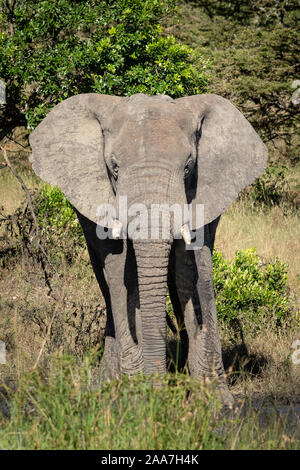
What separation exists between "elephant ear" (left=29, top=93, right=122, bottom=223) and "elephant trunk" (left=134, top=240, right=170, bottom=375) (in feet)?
2.15

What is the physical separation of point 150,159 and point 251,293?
2865mm

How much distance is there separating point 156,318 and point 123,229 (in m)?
0.55

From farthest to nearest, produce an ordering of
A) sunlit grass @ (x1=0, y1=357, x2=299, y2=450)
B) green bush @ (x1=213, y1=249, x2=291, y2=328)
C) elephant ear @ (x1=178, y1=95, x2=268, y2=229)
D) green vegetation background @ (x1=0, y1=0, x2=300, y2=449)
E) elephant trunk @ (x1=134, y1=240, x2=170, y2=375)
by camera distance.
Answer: green bush @ (x1=213, y1=249, x2=291, y2=328) → elephant ear @ (x1=178, y1=95, x2=268, y2=229) → elephant trunk @ (x1=134, y1=240, x2=170, y2=375) → green vegetation background @ (x1=0, y1=0, x2=300, y2=449) → sunlit grass @ (x1=0, y1=357, x2=299, y2=450)

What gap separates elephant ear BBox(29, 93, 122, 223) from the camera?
4719 mm

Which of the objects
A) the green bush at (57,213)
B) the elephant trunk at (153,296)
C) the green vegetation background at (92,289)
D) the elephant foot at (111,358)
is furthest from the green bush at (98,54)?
the elephant trunk at (153,296)

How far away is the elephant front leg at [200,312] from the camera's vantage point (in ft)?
15.6

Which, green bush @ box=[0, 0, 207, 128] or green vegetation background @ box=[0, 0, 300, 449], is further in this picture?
green bush @ box=[0, 0, 207, 128]

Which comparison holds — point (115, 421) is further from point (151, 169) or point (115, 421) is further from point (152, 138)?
point (152, 138)

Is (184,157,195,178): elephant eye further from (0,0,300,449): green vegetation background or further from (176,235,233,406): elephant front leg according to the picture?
(0,0,300,449): green vegetation background

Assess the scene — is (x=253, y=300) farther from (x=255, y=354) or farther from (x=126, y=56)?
(x=126, y=56)

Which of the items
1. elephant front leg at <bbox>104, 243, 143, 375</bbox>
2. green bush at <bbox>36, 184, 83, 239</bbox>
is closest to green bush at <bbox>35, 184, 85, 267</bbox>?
green bush at <bbox>36, 184, 83, 239</bbox>

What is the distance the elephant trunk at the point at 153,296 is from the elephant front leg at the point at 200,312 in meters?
0.48

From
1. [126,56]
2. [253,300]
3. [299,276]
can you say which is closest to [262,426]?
[253,300]

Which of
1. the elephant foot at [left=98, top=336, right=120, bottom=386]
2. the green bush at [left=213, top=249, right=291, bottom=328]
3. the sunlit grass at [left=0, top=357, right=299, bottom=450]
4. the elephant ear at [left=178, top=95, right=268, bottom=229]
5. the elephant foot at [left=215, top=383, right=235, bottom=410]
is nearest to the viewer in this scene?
the sunlit grass at [left=0, top=357, right=299, bottom=450]
